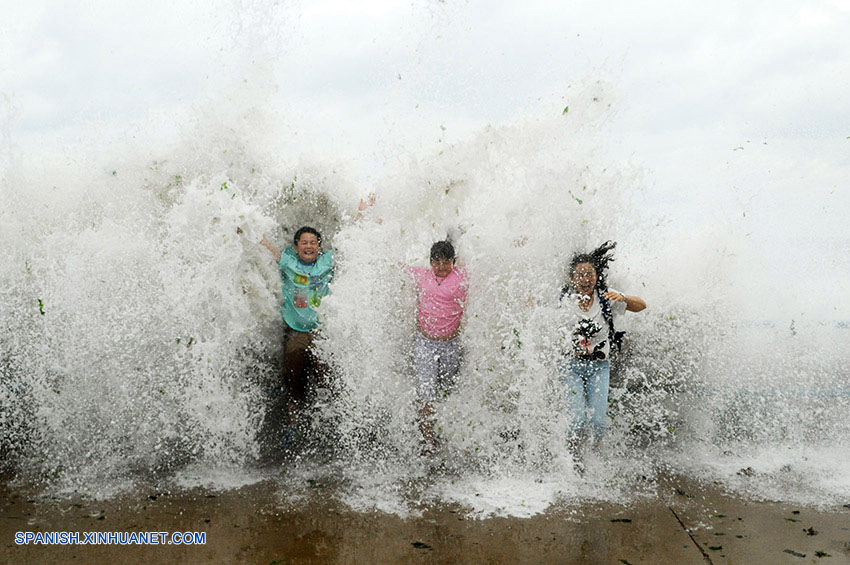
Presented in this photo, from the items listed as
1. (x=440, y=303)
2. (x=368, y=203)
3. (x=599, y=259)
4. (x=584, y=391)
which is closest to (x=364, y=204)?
(x=368, y=203)

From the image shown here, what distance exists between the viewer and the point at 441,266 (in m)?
4.02

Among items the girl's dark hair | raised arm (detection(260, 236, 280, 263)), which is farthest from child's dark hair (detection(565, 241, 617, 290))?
raised arm (detection(260, 236, 280, 263))

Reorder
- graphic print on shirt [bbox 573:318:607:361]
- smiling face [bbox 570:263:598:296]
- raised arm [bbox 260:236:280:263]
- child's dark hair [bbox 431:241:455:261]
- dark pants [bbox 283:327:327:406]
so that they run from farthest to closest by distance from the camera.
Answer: raised arm [bbox 260:236:280:263] < dark pants [bbox 283:327:327:406] < child's dark hair [bbox 431:241:455:261] < smiling face [bbox 570:263:598:296] < graphic print on shirt [bbox 573:318:607:361]

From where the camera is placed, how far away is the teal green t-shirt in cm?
429

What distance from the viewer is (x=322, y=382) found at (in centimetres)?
435

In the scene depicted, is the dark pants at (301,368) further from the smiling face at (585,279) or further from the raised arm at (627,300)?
the raised arm at (627,300)

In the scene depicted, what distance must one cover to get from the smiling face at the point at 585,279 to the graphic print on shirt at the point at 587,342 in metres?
0.21

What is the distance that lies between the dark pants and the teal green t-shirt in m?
0.09

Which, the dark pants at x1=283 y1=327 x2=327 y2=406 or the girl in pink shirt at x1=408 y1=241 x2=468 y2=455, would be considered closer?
the girl in pink shirt at x1=408 y1=241 x2=468 y2=455

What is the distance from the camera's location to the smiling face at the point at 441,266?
4.02m

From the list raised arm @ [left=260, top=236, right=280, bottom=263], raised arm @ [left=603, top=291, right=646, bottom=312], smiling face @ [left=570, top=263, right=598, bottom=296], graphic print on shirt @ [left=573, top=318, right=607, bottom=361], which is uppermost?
raised arm @ [left=260, top=236, right=280, bottom=263]

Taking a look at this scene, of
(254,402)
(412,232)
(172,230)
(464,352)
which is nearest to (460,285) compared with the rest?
(464,352)

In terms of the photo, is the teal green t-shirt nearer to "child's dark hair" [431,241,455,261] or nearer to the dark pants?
the dark pants

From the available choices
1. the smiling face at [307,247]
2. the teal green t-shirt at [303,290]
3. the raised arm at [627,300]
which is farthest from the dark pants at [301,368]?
the raised arm at [627,300]
